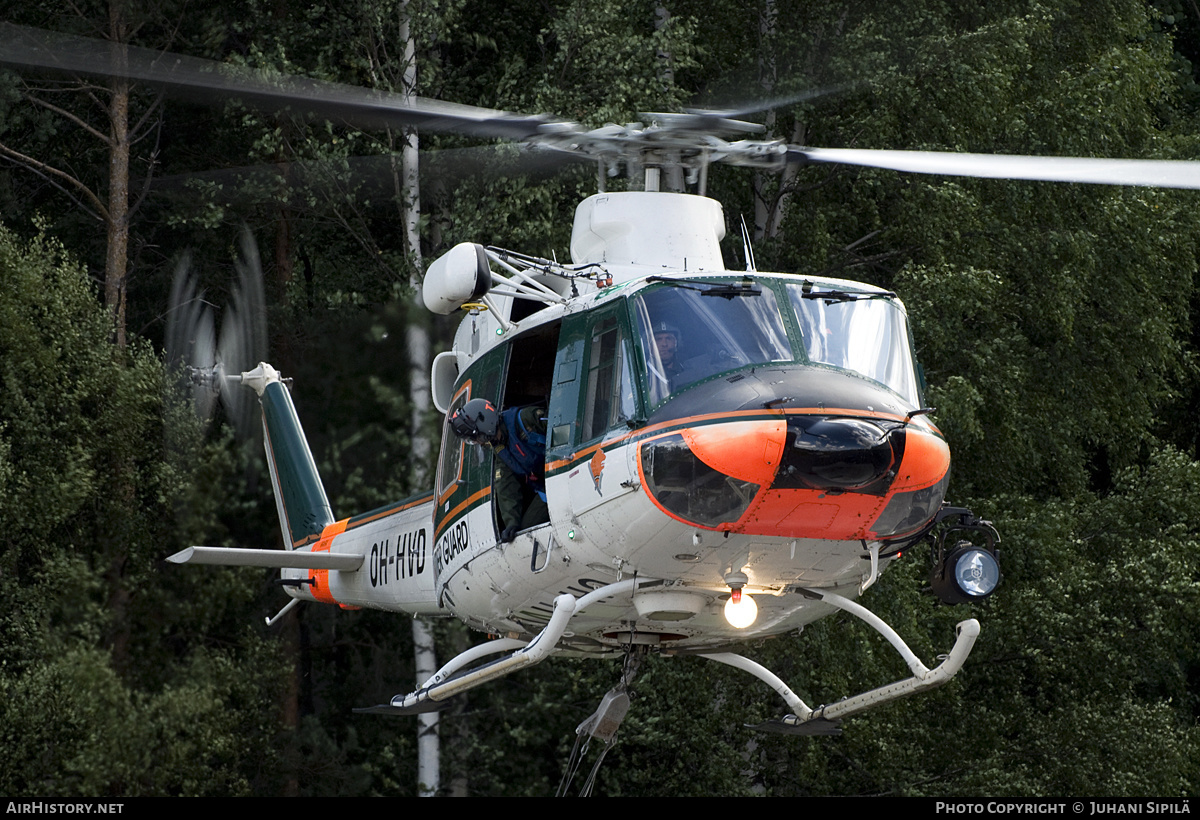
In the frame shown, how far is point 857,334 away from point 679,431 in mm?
1240

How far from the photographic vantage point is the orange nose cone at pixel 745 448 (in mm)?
7750

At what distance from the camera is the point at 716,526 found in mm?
8031

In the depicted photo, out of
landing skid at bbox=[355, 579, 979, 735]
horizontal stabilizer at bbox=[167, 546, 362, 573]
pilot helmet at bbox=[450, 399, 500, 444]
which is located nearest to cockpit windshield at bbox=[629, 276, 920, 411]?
pilot helmet at bbox=[450, 399, 500, 444]

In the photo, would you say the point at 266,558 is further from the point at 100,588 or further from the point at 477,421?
the point at 477,421

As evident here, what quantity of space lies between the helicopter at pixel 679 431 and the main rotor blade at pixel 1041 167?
2 centimetres

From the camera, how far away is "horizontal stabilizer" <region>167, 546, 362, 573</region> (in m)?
10.4

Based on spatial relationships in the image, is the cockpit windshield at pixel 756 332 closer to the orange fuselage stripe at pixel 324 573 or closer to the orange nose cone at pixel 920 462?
the orange nose cone at pixel 920 462

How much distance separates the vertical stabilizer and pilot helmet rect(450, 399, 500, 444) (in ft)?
13.8

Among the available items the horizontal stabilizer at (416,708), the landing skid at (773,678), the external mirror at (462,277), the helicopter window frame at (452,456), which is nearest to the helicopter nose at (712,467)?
the landing skid at (773,678)

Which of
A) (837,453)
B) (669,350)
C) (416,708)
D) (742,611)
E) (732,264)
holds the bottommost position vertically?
(416,708)

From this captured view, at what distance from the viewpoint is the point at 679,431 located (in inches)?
315

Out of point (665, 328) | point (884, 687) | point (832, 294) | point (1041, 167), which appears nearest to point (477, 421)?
point (665, 328)

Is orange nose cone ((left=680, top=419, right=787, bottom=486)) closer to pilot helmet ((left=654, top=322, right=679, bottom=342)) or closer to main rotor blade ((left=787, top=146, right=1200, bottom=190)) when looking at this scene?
pilot helmet ((left=654, top=322, right=679, bottom=342))

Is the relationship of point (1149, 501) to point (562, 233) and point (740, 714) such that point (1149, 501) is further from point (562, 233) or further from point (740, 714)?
point (562, 233)
